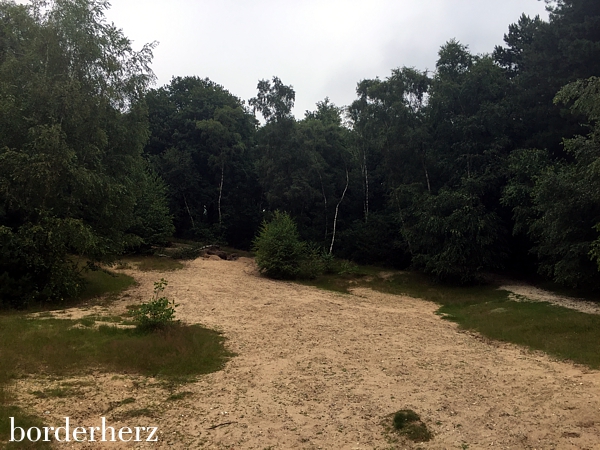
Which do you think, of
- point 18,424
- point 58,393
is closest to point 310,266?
point 58,393

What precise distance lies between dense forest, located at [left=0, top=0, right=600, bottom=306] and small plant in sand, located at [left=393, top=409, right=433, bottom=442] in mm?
10930

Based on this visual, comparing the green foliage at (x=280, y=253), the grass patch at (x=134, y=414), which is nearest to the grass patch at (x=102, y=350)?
the grass patch at (x=134, y=414)

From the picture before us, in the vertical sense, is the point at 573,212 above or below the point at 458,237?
above

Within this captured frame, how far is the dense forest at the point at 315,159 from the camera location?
595 inches

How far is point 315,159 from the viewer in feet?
113

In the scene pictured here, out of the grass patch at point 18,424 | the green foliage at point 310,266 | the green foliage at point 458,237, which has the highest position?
the green foliage at point 458,237

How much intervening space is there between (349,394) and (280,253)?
17.0m

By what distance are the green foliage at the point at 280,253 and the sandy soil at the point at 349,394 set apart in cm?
1093

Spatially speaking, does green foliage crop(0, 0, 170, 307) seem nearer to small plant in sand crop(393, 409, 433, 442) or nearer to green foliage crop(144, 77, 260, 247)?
small plant in sand crop(393, 409, 433, 442)

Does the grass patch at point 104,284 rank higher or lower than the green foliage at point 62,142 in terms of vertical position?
lower

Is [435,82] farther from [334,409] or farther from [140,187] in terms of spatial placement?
[334,409]

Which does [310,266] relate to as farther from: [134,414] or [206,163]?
[206,163]

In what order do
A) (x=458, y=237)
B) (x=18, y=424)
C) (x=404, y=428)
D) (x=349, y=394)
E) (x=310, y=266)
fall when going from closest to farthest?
(x=18, y=424) → (x=404, y=428) → (x=349, y=394) → (x=458, y=237) → (x=310, y=266)

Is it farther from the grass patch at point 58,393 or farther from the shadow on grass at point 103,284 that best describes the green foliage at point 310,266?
the grass patch at point 58,393
